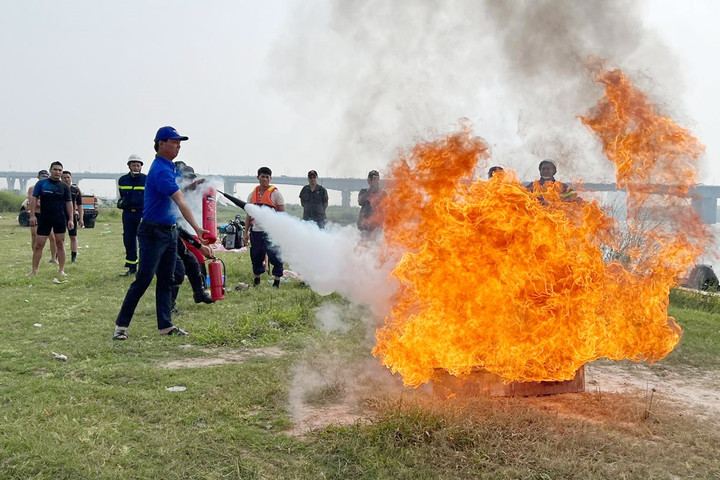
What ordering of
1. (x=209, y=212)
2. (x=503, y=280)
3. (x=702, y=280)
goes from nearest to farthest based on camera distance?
(x=503, y=280)
(x=209, y=212)
(x=702, y=280)

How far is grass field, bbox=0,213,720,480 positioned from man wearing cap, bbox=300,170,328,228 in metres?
4.60

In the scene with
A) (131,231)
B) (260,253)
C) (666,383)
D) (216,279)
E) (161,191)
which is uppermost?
(161,191)

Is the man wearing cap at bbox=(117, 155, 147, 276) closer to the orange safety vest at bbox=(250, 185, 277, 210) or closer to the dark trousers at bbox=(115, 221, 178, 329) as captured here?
the orange safety vest at bbox=(250, 185, 277, 210)

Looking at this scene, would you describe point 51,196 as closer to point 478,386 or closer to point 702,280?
point 478,386

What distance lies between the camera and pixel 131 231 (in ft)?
37.2

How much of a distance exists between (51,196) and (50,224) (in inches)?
22.0

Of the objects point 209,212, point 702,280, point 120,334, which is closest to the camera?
point 120,334

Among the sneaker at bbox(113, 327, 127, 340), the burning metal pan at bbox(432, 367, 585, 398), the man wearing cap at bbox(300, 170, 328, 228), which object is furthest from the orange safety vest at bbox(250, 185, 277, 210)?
the burning metal pan at bbox(432, 367, 585, 398)

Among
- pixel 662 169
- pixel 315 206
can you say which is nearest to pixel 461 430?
pixel 662 169

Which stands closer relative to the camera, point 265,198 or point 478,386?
point 478,386

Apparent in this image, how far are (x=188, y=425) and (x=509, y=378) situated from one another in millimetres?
2620

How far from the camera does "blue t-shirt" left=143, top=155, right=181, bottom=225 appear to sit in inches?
261

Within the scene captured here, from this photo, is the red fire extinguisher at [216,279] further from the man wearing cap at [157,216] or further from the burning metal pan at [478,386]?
the burning metal pan at [478,386]

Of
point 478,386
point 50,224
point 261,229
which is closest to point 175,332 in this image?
point 261,229
